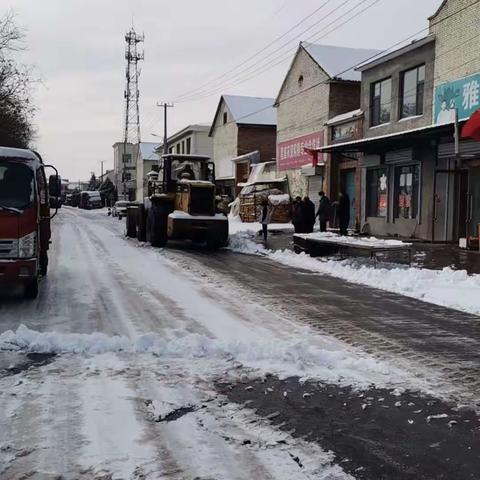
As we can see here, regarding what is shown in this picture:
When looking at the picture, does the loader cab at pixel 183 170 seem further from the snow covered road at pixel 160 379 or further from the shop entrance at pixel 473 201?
the snow covered road at pixel 160 379

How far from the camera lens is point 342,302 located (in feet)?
33.7

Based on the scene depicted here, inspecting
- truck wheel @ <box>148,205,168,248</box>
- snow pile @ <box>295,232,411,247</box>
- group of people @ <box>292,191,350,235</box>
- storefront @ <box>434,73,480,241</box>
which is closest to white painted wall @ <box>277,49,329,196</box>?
group of people @ <box>292,191,350,235</box>

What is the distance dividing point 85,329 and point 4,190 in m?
3.08

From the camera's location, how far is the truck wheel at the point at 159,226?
65.0ft

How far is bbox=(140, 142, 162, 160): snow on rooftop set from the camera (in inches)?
3346

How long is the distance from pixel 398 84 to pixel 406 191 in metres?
4.16

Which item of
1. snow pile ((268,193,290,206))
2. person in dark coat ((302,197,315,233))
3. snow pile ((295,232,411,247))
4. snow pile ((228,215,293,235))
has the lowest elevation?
snow pile ((228,215,293,235))

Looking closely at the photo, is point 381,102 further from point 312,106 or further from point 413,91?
point 312,106

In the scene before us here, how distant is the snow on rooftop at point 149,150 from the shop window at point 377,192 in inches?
2377

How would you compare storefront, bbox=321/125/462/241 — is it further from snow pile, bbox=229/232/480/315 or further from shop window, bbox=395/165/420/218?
snow pile, bbox=229/232/480/315

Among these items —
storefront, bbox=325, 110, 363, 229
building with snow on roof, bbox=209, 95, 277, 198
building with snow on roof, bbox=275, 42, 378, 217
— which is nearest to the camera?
storefront, bbox=325, 110, 363, 229

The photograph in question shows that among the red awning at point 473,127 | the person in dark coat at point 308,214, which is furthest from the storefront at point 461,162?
the person in dark coat at point 308,214

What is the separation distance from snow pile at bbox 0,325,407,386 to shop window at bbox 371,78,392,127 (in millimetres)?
18960

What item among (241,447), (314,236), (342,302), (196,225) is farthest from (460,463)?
(196,225)
